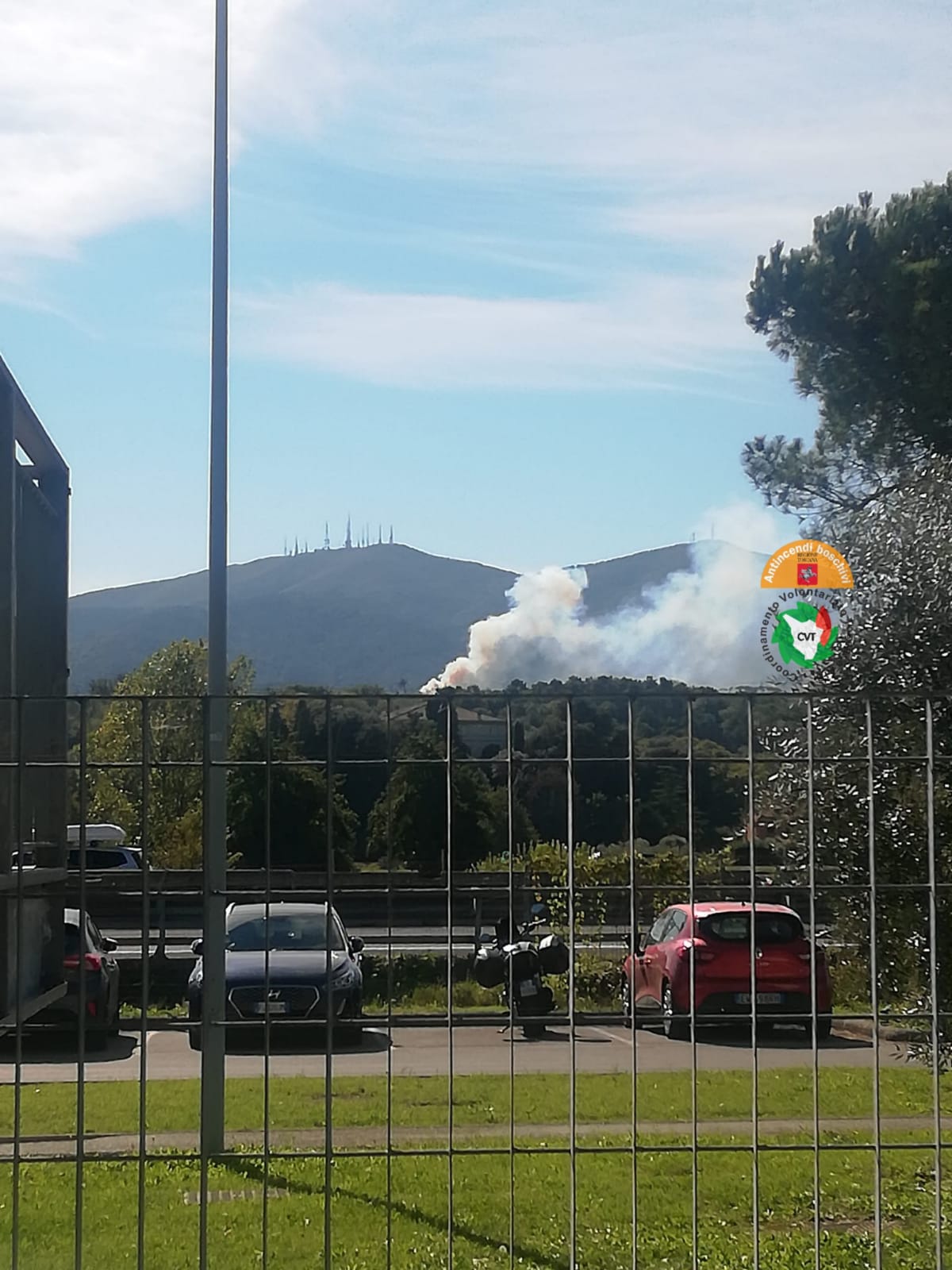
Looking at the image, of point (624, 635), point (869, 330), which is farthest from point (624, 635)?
point (869, 330)

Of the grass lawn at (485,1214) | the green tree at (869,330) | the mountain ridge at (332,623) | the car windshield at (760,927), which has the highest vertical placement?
the mountain ridge at (332,623)

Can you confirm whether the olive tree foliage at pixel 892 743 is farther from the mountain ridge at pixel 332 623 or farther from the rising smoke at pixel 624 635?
the mountain ridge at pixel 332 623

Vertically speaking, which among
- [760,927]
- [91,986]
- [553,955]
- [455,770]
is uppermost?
[455,770]

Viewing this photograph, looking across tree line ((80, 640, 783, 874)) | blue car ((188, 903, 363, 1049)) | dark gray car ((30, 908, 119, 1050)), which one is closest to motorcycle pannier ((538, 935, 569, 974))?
tree line ((80, 640, 783, 874))

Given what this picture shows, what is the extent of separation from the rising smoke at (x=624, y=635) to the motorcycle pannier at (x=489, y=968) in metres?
47.6

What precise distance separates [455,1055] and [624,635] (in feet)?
299

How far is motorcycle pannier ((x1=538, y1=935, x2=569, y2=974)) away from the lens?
592 cm

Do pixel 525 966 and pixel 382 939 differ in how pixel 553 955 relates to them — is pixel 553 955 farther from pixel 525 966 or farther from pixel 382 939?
pixel 382 939

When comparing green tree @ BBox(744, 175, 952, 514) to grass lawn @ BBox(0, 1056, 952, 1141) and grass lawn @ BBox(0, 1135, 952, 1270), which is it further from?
grass lawn @ BBox(0, 1135, 952, 1270)

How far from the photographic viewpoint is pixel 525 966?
5.61 m

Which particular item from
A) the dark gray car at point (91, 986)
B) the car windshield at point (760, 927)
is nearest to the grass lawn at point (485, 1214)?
→ the dark gray car at point (91, 986)

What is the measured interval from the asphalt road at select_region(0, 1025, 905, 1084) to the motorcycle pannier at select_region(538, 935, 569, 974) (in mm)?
239

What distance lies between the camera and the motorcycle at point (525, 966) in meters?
5.21

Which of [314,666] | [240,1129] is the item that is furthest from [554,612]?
[240,1129]
